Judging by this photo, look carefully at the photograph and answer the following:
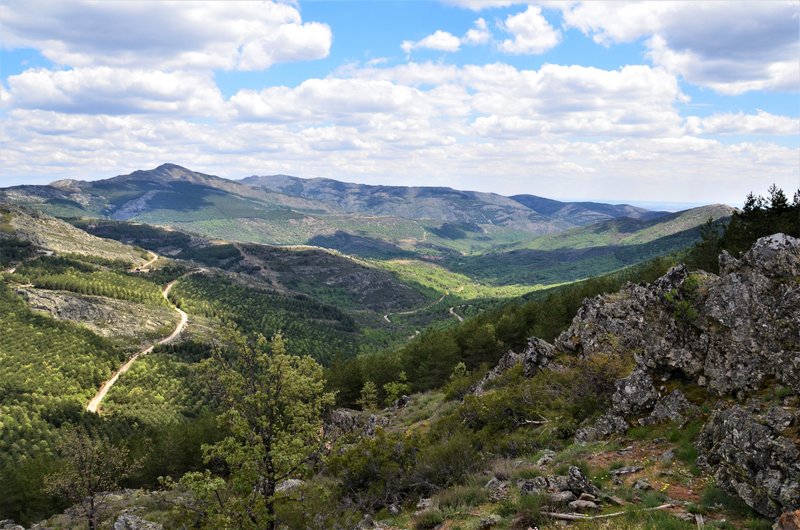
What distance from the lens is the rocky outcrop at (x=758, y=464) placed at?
15805mm

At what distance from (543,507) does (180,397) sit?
446 feet

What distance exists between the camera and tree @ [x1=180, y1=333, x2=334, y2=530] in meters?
25.1

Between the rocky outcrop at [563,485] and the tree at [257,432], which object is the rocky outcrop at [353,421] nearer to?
the tree at [257,432]

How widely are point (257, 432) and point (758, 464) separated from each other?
25230 mm

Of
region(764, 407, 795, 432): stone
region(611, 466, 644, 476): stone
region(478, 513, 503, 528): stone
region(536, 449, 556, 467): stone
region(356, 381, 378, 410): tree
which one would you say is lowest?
region(356, 381, 378, 410): tree

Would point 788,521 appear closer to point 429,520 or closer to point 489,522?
point 489,522

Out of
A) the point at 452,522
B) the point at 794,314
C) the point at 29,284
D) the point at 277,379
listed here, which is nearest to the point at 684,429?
the point at 794,314

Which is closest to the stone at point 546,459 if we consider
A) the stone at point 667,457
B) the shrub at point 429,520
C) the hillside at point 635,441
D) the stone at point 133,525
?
the hillside at point 635,441

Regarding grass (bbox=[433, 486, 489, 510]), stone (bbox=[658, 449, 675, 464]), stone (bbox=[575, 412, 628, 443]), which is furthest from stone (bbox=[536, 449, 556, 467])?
stone (bbox=[658, 449, 675, 464])

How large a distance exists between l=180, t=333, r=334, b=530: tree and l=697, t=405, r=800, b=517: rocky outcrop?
804 inches

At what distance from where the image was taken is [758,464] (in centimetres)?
1702

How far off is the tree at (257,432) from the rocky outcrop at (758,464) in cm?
2043

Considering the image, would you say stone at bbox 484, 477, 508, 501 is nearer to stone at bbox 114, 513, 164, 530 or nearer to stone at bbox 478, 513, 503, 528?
stone at bbox 478, 513, 503, 528

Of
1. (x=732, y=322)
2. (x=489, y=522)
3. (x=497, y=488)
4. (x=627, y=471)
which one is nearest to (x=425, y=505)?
(x=497, y=488)
